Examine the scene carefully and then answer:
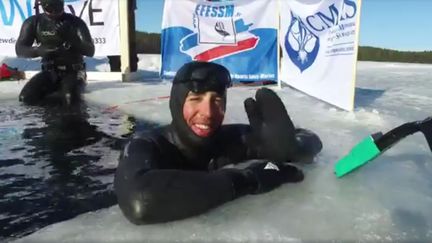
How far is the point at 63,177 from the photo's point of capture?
10.9 feet

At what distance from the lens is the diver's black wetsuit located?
6.98 meters

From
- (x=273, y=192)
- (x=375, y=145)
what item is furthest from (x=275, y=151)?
(x=375, y=145)

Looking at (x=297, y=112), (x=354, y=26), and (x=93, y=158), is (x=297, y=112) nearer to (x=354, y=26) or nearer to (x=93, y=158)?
(x=354, y=26)

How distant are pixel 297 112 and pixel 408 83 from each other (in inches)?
197

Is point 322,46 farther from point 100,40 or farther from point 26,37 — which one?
point 100,40

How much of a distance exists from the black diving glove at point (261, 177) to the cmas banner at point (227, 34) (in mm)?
5667

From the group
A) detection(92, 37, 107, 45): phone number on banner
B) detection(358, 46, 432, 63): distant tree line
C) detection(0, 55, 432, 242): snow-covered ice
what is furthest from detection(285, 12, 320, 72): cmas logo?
detection(358, 46, 432, 63): distant tree line

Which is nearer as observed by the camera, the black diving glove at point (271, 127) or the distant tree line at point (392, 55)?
the black diving glove at point (271, 127)

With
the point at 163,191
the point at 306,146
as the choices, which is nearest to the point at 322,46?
the point at 306,146

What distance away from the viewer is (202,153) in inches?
109

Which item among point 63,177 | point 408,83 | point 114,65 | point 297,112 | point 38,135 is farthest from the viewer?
point 114,65

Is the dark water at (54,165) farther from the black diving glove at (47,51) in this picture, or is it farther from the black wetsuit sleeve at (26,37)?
the black wetsuit sleeve at (26,37)

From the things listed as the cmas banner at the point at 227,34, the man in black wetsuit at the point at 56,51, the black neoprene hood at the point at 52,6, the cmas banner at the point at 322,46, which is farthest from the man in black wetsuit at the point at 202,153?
the cmas banner at the point at 227,34

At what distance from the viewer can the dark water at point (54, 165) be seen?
8.79ft
